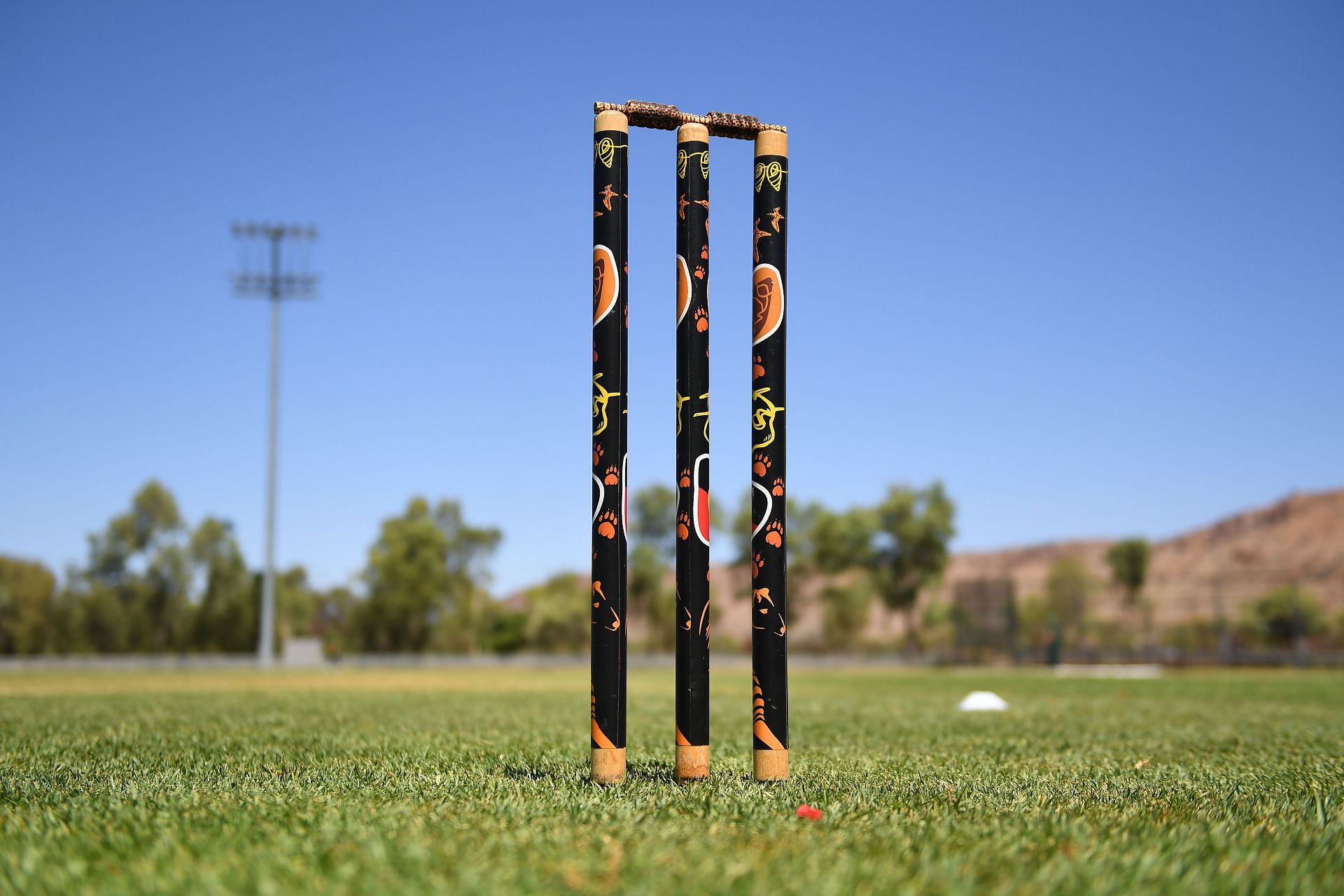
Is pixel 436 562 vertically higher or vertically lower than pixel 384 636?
higher

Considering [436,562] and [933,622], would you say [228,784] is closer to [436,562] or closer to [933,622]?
[436,562]

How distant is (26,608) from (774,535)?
7397 cm

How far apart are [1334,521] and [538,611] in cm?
11512

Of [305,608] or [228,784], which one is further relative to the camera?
[305,608]

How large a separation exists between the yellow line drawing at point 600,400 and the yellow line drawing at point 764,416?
2.33ft

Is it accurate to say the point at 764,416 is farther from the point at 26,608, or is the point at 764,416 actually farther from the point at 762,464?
the point at 26,608

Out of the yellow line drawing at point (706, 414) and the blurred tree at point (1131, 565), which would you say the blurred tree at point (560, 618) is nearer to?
the blurred tree at point (1131, 565)

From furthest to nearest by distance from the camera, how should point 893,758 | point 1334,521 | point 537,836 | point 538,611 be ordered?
point 1334,521
point 538,611
point 893,758
point 537,836

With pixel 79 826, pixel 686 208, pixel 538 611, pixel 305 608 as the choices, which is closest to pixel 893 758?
pixel 686 208

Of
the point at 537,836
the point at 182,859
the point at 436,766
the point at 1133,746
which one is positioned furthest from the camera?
the point at 1133,746

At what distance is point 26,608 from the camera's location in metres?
67.5

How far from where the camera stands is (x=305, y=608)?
98.8 metres

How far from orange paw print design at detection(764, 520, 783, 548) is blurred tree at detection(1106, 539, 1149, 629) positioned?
93.0m

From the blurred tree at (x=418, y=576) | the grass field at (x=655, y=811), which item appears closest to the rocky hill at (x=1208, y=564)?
the blurred tree at (x=418, y=576)
